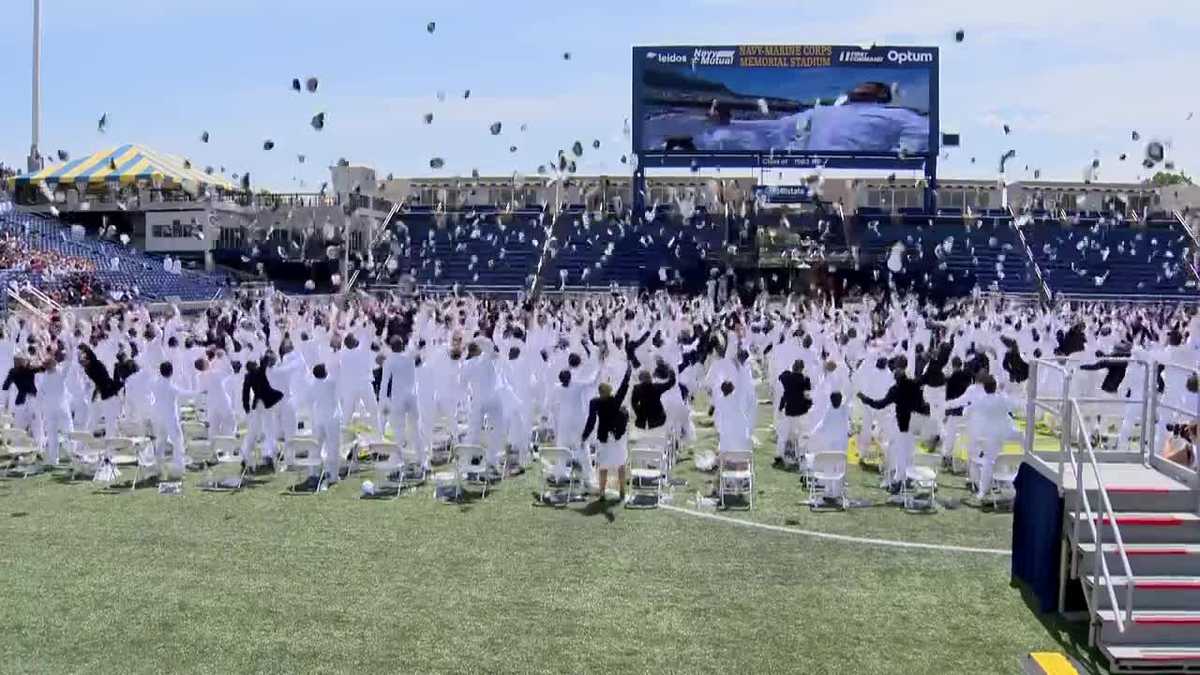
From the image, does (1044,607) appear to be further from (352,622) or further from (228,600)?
(228,600)

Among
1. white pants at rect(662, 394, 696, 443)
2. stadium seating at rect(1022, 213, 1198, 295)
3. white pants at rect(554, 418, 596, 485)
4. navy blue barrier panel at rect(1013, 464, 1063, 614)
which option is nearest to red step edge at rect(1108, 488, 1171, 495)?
navy blue barrier panel at rect(1013, 464, 1063, 614)

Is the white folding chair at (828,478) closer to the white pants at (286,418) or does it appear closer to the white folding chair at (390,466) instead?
the white folding chair at (390,466)

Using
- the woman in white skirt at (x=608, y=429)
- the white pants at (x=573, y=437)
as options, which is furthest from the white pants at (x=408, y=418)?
the woman in white skirt at (x=608, y=429)

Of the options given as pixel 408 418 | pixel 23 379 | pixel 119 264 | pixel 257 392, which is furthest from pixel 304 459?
pixel 119 264

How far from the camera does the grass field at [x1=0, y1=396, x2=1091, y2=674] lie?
24.7 ft

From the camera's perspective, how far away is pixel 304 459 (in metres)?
12.5

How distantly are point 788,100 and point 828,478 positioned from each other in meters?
37.2

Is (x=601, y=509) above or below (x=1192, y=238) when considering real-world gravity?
below

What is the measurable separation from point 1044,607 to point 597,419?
5347 millimetres

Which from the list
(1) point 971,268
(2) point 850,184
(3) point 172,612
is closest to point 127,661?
(3) point 172,612

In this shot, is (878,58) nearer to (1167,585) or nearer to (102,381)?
(102,381)

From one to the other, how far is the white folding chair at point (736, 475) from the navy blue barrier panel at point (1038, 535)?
414cm

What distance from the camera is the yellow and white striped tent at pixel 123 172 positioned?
47.3 m

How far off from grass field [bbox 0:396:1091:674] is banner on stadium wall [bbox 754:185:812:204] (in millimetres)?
37448
